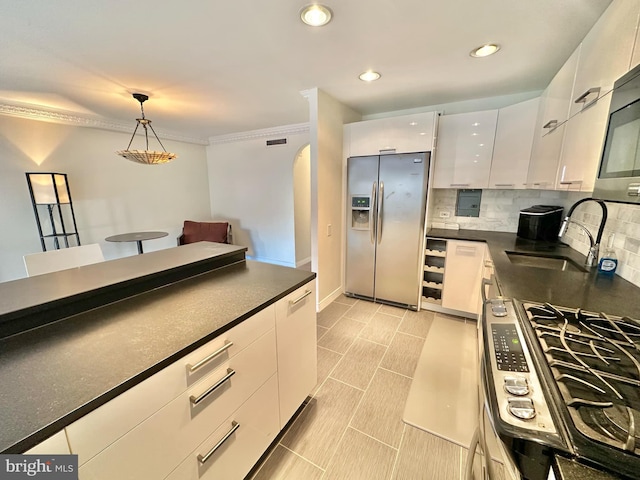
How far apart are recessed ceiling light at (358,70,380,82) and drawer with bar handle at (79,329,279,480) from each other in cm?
219

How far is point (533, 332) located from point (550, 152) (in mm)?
1681

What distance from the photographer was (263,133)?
4.38 metres

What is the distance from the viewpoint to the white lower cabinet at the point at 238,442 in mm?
924

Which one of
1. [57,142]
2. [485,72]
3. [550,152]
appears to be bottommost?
[550,152]

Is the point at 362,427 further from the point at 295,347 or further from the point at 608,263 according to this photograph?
the point at 608,263

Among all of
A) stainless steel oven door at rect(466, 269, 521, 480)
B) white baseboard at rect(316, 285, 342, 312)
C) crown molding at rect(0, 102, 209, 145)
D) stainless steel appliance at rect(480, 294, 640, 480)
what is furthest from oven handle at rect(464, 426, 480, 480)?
crown molding at rect(0, 102, 209, 145)

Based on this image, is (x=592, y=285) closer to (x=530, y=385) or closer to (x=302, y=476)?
(x=530, y=385)

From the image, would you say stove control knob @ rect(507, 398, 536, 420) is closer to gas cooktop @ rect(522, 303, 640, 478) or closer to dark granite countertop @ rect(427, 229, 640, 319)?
gas cooktop @ rect(522, 303, 640, 478)

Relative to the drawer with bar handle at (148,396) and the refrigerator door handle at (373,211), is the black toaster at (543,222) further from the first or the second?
the drawer with bar handle at (148,396)

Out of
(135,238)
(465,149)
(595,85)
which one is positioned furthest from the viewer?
(135,238)

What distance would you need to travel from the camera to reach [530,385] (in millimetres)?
669

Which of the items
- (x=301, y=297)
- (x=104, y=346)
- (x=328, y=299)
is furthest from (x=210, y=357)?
(x=328, y=299)

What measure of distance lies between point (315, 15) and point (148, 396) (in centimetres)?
193

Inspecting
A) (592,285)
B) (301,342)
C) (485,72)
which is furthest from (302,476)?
(485,72)
